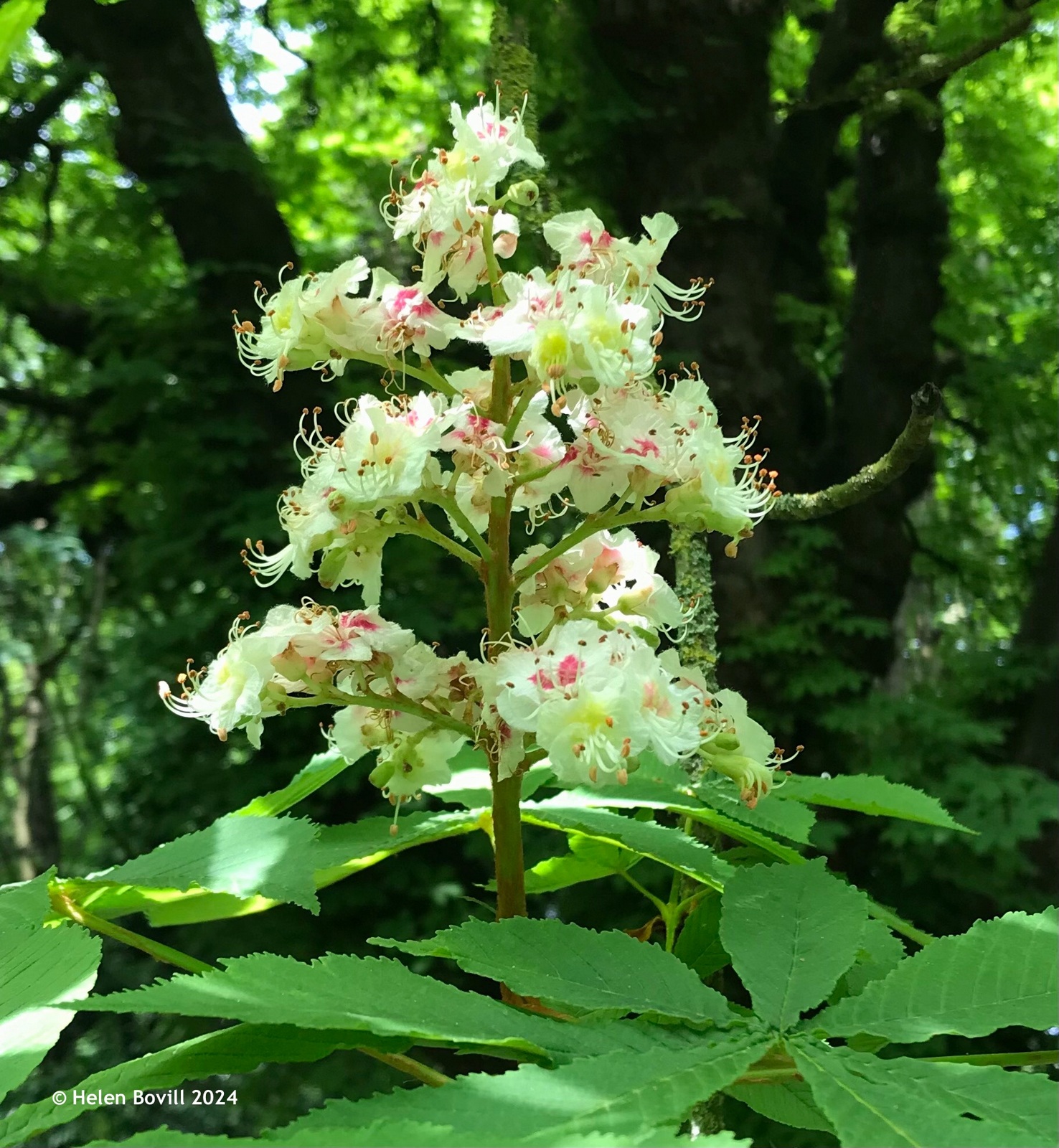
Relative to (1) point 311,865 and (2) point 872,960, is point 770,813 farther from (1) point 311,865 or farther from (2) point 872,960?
(1) point 311,865

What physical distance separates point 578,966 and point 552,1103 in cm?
14

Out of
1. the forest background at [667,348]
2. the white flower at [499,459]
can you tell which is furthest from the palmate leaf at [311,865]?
the forest background at [667,348]

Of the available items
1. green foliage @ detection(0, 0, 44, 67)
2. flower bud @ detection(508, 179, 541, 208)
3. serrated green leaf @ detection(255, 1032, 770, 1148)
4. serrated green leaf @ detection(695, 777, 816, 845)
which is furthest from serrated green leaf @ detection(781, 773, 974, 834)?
green foliage @ detection(0, 0, 44, 67)

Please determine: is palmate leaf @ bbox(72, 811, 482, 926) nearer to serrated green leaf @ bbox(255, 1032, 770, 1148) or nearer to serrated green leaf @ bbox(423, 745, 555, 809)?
serrated green leaf @ bbox(423, 745, 555, 809)

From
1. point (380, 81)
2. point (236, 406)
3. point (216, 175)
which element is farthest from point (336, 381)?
point (380, 81)

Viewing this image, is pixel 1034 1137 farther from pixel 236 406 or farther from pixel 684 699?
pixel 236 406

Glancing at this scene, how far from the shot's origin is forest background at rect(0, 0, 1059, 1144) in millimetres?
2588

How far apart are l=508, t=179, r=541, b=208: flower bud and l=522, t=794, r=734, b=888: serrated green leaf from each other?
0.46 meters

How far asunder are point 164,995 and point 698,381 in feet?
1.69

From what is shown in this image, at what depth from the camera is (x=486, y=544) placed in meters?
0.68

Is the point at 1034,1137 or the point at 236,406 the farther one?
the point at 236,406

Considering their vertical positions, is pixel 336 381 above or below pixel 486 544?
above

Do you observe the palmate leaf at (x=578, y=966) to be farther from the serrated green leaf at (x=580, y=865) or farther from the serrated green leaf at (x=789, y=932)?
the serrated green leaf at (x=580, y=865)

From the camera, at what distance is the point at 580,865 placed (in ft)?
2.74
